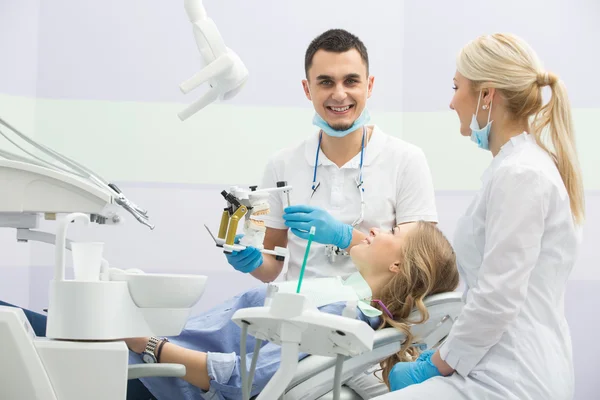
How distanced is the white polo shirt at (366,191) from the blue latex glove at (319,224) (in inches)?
7.2

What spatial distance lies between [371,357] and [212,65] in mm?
891

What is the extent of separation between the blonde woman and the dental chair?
0.59ft

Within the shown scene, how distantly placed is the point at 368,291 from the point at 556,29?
1.97m

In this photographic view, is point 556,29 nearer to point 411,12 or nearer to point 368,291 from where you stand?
point 411,12

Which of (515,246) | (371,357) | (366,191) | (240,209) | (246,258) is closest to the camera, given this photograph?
(515,246)

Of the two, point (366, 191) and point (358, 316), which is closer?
point (358, 316)

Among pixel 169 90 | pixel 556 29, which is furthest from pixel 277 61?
pixel 556 29

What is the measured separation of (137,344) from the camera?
201 centimetres

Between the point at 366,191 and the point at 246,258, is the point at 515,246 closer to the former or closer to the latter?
the point at 246,258

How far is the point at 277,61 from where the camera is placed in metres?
3.74

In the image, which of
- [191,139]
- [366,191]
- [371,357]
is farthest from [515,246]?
[191,139]

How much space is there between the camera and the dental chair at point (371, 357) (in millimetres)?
1898

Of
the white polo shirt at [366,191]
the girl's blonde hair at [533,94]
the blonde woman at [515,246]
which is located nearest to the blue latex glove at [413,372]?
the blonde woman at [515,246]

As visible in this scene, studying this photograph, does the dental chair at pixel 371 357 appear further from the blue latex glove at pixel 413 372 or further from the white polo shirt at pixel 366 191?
the white polo shirt at pixel 366 191
